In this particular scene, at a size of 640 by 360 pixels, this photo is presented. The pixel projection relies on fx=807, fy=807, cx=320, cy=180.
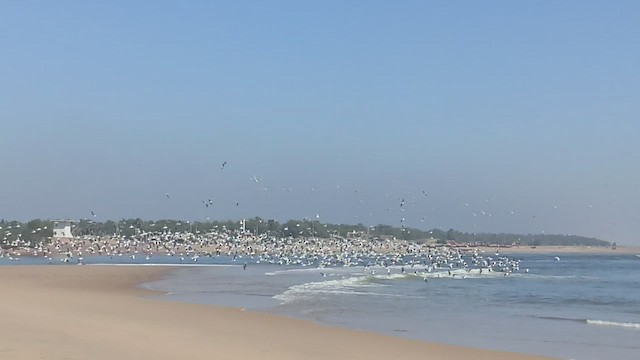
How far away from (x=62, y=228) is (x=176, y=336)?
14840 cm

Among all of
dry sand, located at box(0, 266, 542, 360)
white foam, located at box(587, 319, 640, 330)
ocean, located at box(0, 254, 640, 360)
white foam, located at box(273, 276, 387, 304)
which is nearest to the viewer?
dry sand, located at box(0, 266, 542, 360)

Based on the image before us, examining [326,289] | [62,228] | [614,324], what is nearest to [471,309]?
[614,324]

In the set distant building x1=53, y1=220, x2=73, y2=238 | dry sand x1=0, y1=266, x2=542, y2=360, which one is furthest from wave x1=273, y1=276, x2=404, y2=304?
distant building x1=53, y1=220, x2=73, y2=238

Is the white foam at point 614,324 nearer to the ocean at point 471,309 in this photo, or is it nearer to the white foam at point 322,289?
the ocean at point 471,309

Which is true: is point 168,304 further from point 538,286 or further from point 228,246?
point 228,246

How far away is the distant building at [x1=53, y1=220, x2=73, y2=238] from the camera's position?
155 m

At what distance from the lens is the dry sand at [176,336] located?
604 inches

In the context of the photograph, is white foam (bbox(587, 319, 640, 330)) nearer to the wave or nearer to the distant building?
the wave

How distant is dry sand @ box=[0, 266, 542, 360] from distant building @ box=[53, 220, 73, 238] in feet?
436

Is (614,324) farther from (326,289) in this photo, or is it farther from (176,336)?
(326,289)

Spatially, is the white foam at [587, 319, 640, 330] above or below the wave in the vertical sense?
below

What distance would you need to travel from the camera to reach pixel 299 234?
19312 cm

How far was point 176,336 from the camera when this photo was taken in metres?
18.4

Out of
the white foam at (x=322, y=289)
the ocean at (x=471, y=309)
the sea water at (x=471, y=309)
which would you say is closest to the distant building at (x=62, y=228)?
the sea water at (x=471, y=309)
